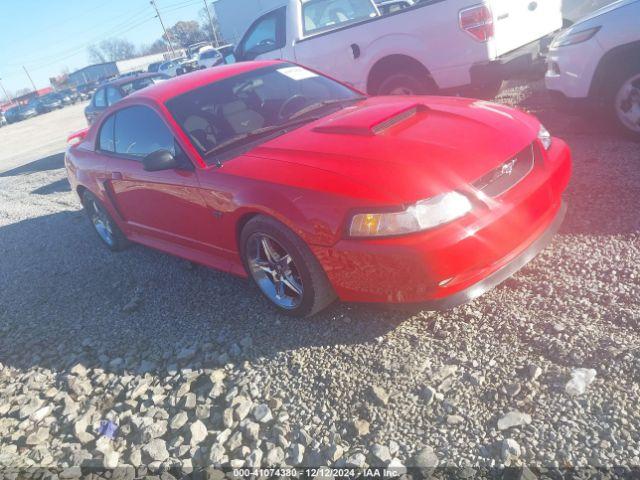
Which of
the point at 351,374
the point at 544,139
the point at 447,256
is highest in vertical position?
the point at 544,139

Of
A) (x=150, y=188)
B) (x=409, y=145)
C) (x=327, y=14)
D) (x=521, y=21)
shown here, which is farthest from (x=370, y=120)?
Answer: (x=327, y=14)

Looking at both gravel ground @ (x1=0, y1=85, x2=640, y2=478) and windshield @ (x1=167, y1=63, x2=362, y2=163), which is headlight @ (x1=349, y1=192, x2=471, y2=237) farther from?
windshield @ (x1=167, y1=63, x2=362, y2=163)

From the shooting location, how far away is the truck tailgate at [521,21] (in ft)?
17.4

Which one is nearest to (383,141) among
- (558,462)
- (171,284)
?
(558,462)

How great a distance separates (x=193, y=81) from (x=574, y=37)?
3.61 meters

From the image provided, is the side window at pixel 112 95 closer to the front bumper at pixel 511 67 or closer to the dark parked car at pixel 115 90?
the dark parked car at pixel 115 90

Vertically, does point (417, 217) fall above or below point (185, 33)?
below

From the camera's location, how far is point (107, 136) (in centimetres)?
466

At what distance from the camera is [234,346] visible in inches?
122

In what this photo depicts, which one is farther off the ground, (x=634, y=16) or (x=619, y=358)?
(x=634, y=16)

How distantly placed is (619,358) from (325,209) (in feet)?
5.15

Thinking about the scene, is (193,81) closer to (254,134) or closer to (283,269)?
(254,134)

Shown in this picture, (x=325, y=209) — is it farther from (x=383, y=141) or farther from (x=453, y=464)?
(x=453, y=464)

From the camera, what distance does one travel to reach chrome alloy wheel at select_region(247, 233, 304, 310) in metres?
3.08
